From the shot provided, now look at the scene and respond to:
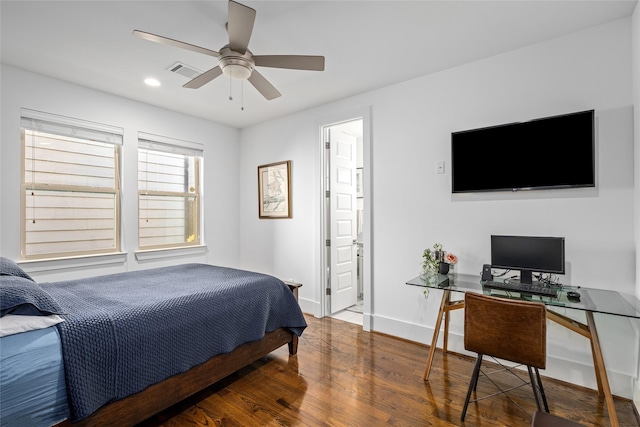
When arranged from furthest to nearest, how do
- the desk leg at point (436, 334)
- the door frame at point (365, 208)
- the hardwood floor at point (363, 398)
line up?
the door frame at point (365, 208), the desk leg at point (436, 334), the hardwood floor at point (363, 398)

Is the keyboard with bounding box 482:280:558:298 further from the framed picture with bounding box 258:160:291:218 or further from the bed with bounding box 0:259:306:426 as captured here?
the framed picture with bounding box 258:160:291:218

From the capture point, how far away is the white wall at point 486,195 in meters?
2.23

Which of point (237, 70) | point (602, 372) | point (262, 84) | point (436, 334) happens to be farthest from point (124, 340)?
point (602, 372)

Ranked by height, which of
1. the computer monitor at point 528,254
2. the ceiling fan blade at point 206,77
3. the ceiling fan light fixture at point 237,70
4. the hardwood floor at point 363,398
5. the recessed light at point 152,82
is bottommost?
the hardwood floor at point 363,398

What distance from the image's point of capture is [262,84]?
2.49m

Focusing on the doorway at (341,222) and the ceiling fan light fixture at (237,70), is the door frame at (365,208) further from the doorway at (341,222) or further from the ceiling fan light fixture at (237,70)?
the ceiling fan light fixture at (237,70)

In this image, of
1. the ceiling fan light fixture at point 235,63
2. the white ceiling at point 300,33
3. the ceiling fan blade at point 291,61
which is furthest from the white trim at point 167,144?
the ceiling fan blade at point 291,61

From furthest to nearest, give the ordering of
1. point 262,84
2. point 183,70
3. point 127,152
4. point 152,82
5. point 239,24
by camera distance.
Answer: point 127,152
point 152,82
point 183,70
point 262,84
point 239,24

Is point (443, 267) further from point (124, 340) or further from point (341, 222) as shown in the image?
point (124, 340)

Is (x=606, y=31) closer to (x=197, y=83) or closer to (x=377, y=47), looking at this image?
(x=377, y=47)

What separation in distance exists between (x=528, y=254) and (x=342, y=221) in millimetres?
2257

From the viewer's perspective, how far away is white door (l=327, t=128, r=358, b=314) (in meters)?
4.05

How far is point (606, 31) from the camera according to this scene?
227 cm

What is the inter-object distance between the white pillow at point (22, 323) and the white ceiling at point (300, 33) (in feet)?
6.45
